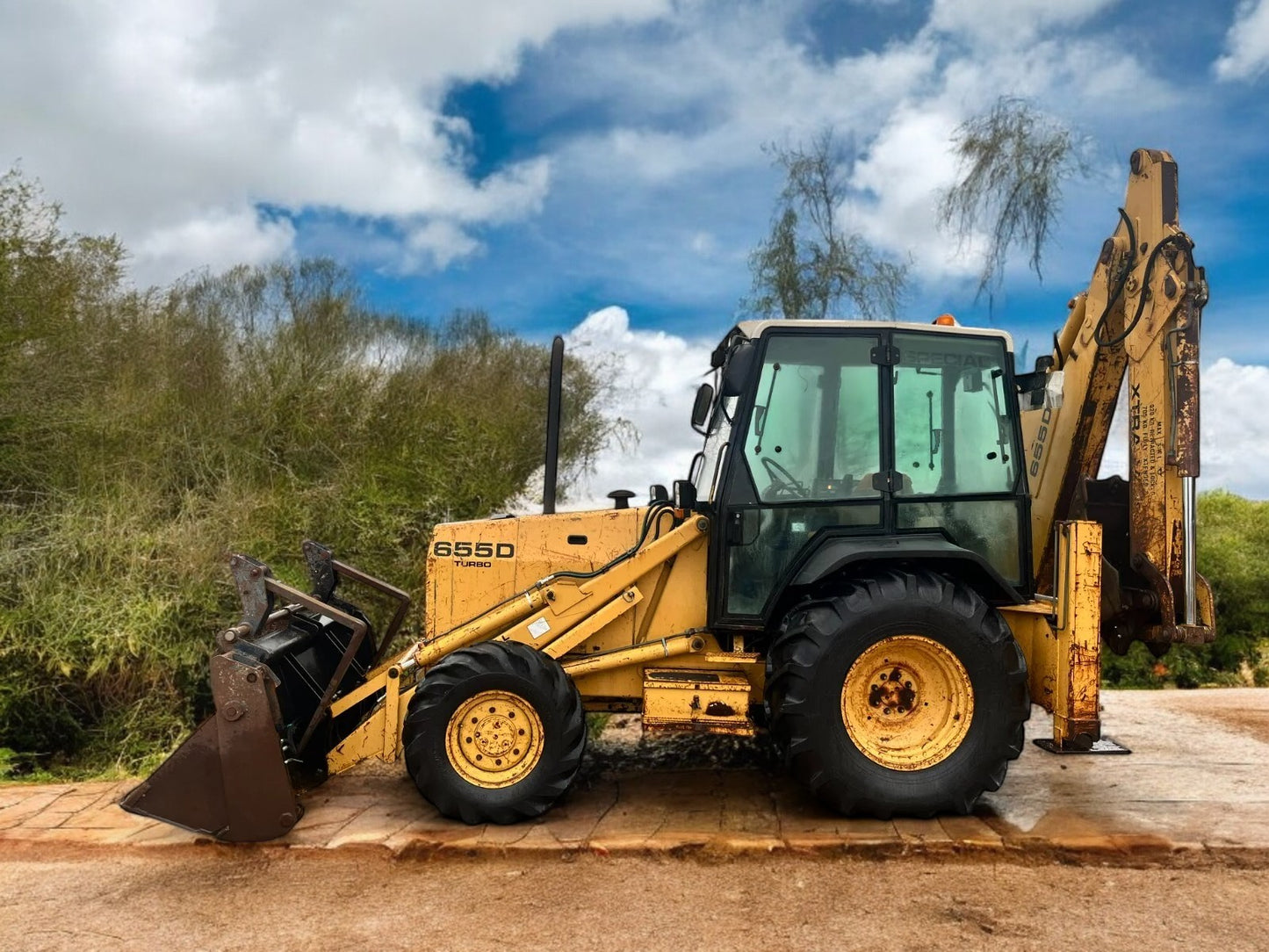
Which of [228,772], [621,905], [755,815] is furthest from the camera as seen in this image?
[755,815]

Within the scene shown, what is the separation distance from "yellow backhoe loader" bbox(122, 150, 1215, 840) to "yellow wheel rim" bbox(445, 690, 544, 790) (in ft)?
0.04

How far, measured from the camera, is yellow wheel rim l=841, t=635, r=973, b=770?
4719mm

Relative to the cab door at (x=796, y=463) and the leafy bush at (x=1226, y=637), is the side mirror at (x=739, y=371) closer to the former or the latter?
the cab door at (x=796, y=463)

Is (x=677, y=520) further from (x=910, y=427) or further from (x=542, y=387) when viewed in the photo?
(x=542, y=387)

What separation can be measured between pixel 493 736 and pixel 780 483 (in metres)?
1.88

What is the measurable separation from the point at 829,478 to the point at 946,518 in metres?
0.63

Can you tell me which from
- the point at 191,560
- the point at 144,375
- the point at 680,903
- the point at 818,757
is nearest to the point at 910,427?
the point at 818,757

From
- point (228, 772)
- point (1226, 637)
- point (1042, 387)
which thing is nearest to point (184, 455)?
point (228, 772)

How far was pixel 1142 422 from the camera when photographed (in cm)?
538

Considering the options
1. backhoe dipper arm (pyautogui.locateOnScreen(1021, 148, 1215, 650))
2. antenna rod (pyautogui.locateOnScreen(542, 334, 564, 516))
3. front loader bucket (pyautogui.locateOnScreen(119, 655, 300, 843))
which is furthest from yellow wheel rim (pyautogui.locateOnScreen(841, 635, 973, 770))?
front loader bucket (pyautogui.locateOnScreen(119, 655, 300, 843))

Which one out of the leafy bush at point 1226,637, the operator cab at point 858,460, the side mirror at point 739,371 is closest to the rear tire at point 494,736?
the operator cab at point 858,460

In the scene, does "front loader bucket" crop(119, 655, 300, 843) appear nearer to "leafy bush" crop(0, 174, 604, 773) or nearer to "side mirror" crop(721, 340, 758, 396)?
"side mirror" crop(721, 340, 758, 396)

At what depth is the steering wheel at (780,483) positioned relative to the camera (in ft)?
16.1

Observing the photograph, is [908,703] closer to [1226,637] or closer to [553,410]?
[553,410]
